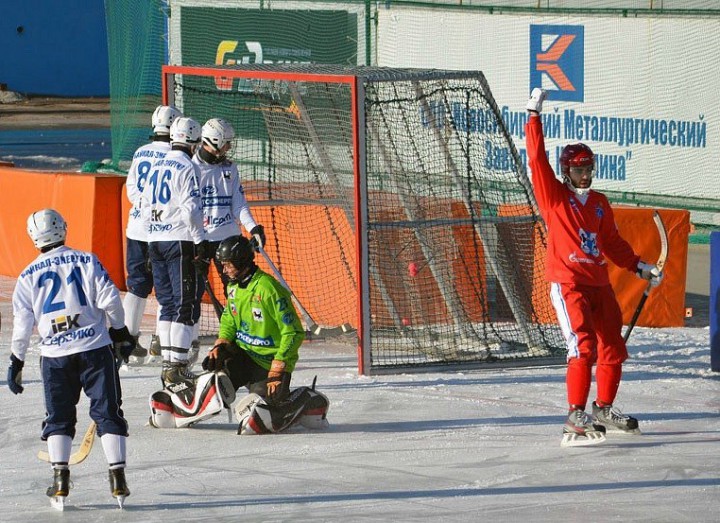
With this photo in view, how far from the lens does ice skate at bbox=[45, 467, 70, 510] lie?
6.50m

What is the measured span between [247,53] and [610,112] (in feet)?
19.0

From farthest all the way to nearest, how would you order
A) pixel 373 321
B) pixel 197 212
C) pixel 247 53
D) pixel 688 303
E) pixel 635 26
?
pixel 247 53, pixel 635 26, pixel 688 303, pixel 373 321, pixel 197 212

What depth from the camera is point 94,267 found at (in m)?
6.49

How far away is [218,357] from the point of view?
26.1 ft

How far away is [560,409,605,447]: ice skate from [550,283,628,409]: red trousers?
2.5 inches

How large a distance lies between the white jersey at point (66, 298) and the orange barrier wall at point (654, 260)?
222 inches

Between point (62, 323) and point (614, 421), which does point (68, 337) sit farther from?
point (614, 421)

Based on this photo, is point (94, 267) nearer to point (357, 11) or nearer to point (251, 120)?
point (251, 120)

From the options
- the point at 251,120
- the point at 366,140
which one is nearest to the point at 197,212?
the point at 366,140

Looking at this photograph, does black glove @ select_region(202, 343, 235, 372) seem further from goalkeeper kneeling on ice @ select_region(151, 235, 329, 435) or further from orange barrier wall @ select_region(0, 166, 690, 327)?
orange barrier wall @ select_region(0, 166, 690, 327)

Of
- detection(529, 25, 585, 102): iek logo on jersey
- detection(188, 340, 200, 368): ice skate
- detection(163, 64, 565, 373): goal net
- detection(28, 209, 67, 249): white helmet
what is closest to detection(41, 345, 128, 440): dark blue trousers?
detection(28, 209, 67, 249): white helmet

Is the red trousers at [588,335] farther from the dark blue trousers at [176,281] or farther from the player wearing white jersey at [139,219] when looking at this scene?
the player wearing white jersey at [139,219]

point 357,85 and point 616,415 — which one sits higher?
point 357,85

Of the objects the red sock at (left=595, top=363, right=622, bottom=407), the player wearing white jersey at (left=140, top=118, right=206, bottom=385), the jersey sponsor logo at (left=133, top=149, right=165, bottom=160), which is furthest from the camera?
the jersey sponsor logo at (left=133, top=149, right=165, bottom=160)
